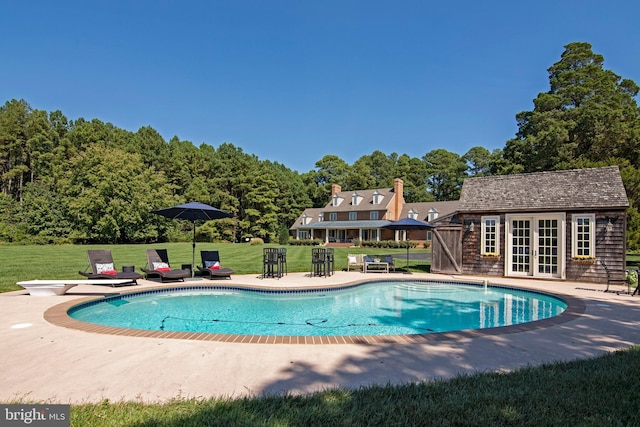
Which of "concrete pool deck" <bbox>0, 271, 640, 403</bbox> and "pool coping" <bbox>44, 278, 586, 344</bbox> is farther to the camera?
"pool coping" <bbox>44, 278, 586, 344</bbox>

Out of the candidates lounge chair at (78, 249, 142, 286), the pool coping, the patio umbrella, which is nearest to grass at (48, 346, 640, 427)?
the pool coping

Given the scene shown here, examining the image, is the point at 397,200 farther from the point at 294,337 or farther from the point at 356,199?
the point at 294,337

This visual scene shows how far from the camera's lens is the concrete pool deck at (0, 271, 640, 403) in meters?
3.41

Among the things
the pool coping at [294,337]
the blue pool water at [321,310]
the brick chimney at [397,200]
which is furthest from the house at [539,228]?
the brick chimney at [397,200]

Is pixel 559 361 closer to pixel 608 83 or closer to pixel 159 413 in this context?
pixel 159 413

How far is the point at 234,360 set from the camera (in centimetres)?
423

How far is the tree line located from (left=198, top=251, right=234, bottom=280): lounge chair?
1380 cm

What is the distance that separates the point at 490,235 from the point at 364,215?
31.8 meters

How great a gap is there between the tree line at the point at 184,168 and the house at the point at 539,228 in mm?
5786

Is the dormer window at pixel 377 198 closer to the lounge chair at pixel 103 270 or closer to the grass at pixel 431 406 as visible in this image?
the lounge chair at pixel 103 270

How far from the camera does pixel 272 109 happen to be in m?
27.9

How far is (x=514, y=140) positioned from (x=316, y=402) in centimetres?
3954

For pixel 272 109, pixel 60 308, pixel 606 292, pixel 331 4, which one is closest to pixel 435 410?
pixel 60 308

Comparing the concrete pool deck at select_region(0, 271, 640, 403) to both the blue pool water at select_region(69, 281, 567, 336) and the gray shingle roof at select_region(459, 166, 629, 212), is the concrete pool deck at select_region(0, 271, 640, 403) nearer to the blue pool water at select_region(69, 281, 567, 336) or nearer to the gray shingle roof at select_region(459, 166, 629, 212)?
the blue pool water at select_region(69, 281, 567, 336)
